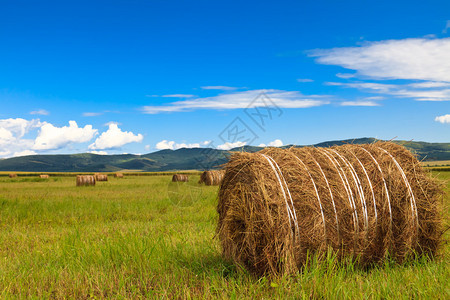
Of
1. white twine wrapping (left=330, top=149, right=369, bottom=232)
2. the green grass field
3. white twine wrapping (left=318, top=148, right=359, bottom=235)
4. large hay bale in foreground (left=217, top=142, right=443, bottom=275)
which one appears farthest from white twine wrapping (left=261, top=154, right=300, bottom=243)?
white twine wrapping (left=330, top=149, right=369, bottom=232)

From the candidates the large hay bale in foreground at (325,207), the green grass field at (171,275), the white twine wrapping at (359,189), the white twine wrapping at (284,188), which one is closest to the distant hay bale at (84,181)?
the green grass field at (171,275)

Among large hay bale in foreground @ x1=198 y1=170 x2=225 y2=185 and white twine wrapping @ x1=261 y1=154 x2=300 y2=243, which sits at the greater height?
white twine wrapping @ x1=261 y1=154 x2=300 y2=243

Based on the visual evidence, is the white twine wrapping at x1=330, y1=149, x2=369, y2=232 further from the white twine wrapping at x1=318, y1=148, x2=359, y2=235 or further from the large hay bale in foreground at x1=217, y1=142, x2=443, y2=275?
the white twine wrapping at x1=318, y1=148, x2=359, y2=235

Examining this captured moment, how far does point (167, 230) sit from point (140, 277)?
411 centimetres

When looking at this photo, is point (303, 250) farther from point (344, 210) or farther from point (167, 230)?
point (167, 230)

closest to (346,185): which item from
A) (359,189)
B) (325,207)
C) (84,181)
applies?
(359,189)

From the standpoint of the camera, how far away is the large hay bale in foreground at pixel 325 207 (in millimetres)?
5457

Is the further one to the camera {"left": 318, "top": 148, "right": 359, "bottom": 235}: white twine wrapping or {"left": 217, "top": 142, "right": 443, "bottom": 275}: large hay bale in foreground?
{"left": 318, "top": 148, "right": 359, "bottom": 235}: white twine wrapping

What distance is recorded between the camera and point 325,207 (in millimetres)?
5777

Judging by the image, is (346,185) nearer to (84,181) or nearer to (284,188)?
(284,188)

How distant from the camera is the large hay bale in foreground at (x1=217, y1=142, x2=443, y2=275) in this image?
546 centimetres

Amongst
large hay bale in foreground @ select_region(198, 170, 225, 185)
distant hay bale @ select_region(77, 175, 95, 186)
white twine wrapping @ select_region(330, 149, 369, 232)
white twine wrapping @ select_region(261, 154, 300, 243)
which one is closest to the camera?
white twine wrapping @ select_region(261, 154, 300, 243)

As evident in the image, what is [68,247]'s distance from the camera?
725cm

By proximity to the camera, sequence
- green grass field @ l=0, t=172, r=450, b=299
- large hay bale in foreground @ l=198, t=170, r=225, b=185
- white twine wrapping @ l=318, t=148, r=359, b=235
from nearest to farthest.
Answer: green grass field @ l=0, t=172, r=450, b=299 → white twine wrapping @ l=318, t=148, r=359, b=235 → large hay bale in foreground @ l=198, t=170, r=225, b=185
